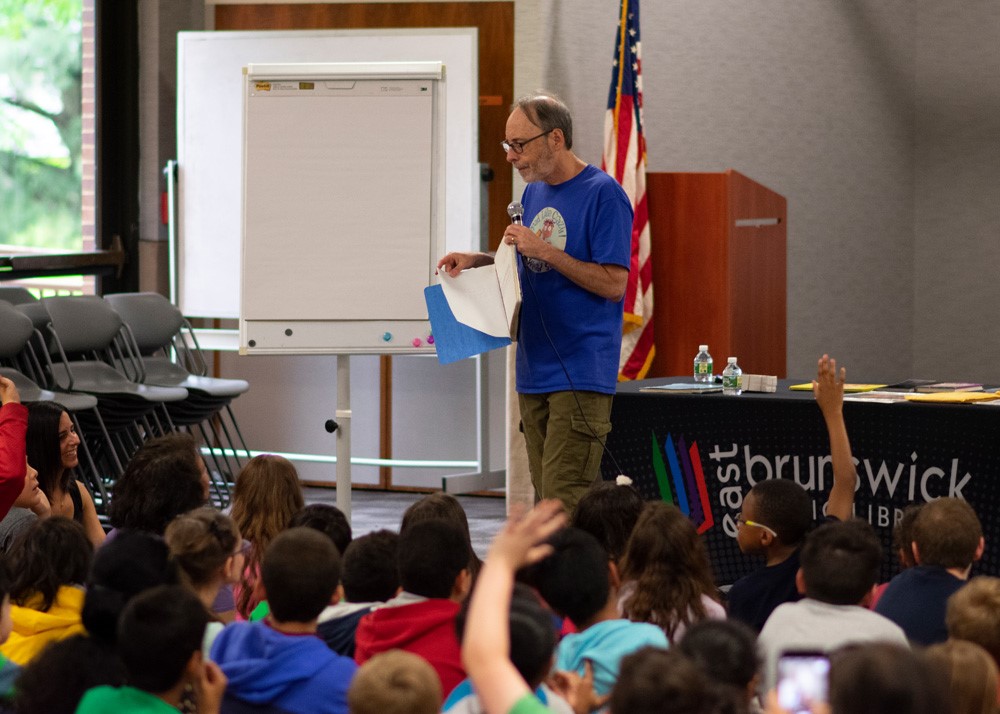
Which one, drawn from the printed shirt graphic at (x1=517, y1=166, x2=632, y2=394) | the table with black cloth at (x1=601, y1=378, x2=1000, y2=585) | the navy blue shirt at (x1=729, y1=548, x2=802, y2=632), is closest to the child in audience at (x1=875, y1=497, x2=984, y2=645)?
the navy blue shirt at (x1=729, y1=548, x2=802, y2=632)

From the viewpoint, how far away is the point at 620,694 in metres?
1.41

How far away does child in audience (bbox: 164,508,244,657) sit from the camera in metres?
2.40

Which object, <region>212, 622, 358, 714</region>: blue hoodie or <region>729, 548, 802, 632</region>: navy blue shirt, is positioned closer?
<region>212, 622, 358, 714</region>: blue hoodie

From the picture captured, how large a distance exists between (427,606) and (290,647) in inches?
10.5

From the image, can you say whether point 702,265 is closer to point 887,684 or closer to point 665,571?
point 665,571

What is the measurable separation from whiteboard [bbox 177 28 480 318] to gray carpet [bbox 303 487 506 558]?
1.09 meters

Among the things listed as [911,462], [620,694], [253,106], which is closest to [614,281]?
[911,462]

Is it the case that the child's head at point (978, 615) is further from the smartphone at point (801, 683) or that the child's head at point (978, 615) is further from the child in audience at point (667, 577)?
the child in audience at point (667, 577)

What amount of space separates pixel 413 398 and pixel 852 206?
2701 millimetres

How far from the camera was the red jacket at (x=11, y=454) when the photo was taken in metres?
3.09

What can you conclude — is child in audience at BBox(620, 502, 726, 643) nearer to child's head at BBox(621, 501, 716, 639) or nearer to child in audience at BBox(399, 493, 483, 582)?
child's head at BBox(621, 501, 716, 639)

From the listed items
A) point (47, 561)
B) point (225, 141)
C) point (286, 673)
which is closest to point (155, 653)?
point (286, 673)

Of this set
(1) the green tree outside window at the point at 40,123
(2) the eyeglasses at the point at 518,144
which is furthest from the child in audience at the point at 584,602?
(1) the green tree outside window at the point at 40,123

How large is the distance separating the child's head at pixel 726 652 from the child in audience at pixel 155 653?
0.69 meters
